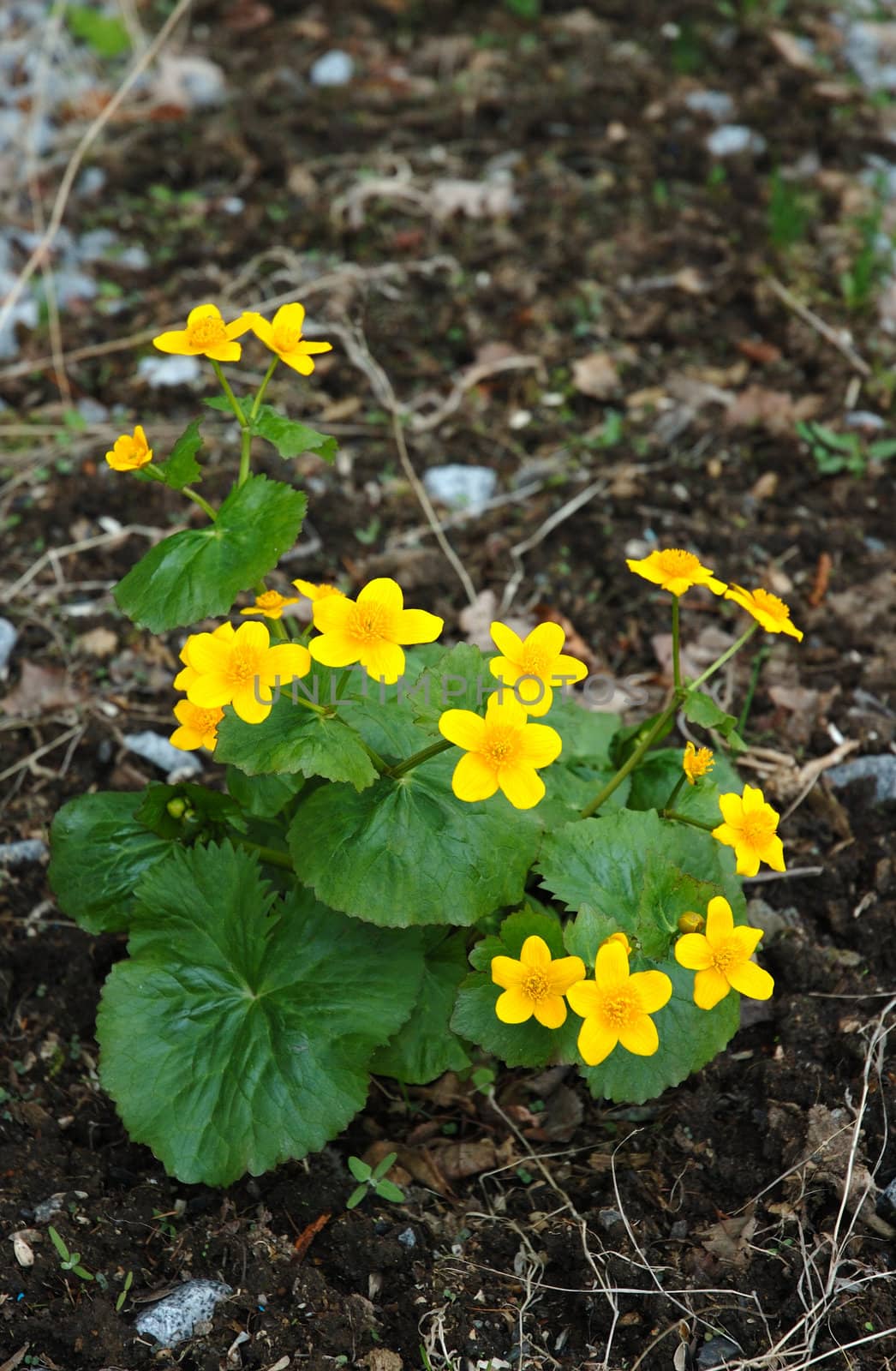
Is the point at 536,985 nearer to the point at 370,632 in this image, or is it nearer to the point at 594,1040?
the point at 594,1040

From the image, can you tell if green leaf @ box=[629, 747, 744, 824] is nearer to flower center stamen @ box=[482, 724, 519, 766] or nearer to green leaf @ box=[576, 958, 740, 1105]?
green leaf @ box=[576, 958, 740, 1105]

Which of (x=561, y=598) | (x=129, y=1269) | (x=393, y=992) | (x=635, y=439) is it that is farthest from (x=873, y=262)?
(x=129, y=1269)

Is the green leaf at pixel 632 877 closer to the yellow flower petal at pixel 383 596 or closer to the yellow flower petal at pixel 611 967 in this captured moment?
the yellow flower petal at pixel 611 967

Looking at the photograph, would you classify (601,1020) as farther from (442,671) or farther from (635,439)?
(635,439)

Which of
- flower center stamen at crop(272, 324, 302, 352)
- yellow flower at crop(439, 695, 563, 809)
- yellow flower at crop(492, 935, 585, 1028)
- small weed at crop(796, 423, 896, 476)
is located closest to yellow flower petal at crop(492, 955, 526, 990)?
yellow flower at crop(492, 935, 585, 1028)

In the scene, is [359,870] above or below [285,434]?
below

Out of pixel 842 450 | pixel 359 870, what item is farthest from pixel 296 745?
pixel 842 450

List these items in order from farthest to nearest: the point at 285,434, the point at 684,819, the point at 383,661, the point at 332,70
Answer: the point at 332,70 < the point at 684,819 < the point at 285,434 < the point at 383,661
